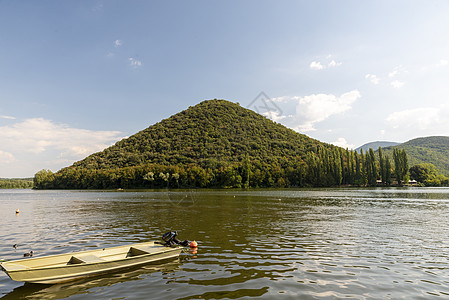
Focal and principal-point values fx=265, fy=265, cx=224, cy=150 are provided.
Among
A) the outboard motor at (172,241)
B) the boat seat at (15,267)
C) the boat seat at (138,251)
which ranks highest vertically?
the boat seat at (15,267)

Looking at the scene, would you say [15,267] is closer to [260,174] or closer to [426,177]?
[260,174]

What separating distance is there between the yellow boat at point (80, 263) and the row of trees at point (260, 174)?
144463 millimetres

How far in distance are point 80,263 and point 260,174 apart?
6516 inches

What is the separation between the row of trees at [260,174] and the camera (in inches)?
6575

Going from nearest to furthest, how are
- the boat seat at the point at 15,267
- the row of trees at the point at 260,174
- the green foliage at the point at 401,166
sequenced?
1. the boat seat at the point at 15,267
2. the green foliage at the point at 401,166
3. the row of trees at the point at 260,174

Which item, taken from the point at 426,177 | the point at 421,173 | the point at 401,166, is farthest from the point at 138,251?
the point at 426,177

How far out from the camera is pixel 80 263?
14672mm

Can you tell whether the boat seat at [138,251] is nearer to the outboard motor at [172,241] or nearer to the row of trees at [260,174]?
the outboard motor at [172,241]

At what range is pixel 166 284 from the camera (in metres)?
13.8

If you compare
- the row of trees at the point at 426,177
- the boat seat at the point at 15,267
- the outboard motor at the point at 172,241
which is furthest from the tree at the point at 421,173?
the boat seat at the point at 15,267

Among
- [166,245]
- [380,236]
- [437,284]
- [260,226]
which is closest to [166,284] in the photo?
[166,245]

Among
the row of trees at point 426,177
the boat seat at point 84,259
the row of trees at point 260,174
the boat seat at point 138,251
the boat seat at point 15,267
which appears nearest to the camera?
the boat seat at point 15,267

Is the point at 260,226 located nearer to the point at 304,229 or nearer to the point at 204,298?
the point at 304,229

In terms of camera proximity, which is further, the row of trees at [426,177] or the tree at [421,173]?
the row of trees at [426,177]
